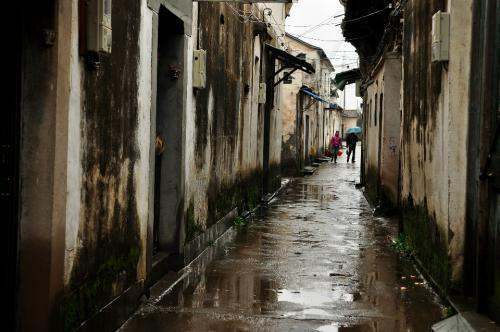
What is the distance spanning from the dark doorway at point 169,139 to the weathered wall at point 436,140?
301cm

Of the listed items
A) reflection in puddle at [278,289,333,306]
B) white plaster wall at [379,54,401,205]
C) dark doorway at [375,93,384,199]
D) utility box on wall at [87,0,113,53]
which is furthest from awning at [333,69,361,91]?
utility box on wall at [87,0,113,53]

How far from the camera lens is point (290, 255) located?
1038cm

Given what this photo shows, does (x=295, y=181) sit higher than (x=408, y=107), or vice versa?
(x=408, y=107)

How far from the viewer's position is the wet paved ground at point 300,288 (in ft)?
22.1

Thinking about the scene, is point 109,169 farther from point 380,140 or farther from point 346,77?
point 346,77

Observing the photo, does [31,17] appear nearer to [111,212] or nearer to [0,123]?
[0,123]

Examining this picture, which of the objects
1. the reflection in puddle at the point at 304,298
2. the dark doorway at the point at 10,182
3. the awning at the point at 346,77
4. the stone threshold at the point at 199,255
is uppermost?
the awning at the point at 346,77

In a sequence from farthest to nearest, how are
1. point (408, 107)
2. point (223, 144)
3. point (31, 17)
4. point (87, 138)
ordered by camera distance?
Answer: point (223, 144), point (408, 107), point (87, 138), point (31, 17)

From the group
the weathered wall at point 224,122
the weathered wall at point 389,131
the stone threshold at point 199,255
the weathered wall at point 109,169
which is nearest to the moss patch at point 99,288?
the weathered wall at point 109,169

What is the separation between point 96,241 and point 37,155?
49.8 inches

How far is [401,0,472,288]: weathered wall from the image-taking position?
7082 millimetres

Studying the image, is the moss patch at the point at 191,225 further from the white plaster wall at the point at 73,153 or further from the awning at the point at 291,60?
the awning at the point at 291,60

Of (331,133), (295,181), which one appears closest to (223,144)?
(295,181)

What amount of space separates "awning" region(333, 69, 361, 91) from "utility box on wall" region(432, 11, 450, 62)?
65.4 feet
